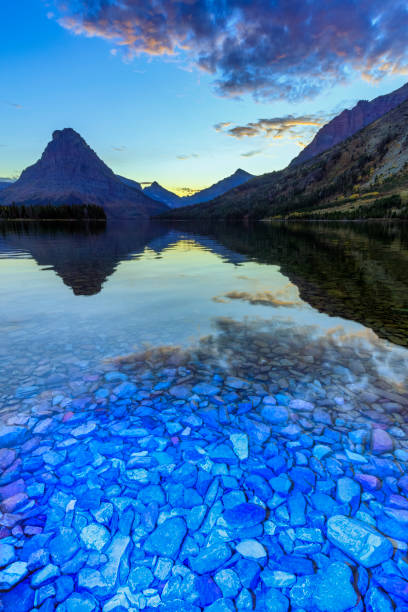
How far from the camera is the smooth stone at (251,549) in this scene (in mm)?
3730

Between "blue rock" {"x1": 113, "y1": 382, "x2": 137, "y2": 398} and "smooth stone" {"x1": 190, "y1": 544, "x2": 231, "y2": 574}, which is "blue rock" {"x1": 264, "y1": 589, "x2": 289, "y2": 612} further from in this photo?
"blue rock" {"x1": 113, "y1": 382, "x2": 137, "y2": 398}

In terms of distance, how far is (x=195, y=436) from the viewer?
5836mm

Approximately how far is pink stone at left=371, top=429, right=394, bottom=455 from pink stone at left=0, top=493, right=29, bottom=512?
6072 millimetres

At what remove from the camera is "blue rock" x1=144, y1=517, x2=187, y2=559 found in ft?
12.4

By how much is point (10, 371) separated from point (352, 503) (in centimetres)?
888

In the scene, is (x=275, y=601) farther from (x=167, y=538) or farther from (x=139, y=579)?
(x=139, y=579)

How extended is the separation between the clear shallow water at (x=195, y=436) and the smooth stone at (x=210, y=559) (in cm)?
4

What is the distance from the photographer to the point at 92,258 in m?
33.4

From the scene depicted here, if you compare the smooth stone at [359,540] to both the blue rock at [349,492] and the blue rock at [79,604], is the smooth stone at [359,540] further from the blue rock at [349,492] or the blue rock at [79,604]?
the blue rock at [79,604]

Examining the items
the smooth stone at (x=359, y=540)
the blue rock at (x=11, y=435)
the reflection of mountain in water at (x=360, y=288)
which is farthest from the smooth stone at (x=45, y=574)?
the reflection of mountain in water at (x=360, y=288)

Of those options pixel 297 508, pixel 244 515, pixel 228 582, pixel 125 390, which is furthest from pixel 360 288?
pixel 228 582

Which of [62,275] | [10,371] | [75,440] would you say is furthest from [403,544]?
[62,275]

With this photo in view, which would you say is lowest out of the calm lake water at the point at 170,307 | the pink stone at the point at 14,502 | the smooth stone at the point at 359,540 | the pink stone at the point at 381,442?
the pink stone at the point at 14,502

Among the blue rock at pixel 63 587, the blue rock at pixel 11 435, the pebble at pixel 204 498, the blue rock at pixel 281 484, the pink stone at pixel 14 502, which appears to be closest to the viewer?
the blue rock at pixel 63 587
